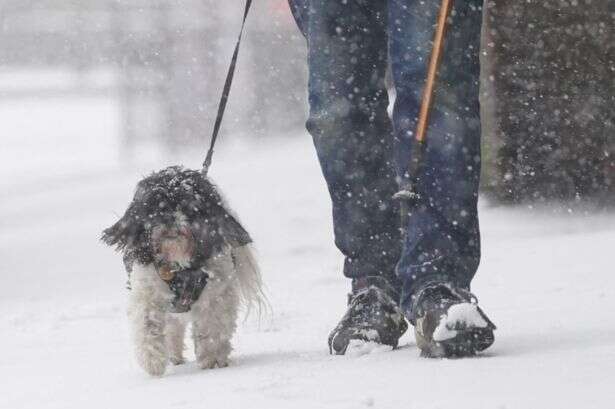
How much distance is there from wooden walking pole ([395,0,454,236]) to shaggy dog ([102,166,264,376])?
2.26 feet

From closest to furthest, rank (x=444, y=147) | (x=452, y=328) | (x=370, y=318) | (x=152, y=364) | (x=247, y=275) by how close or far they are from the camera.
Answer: (x=452, y=328), (x=444, y=147), (x=370, y=318), (x=152, y=364), (x=247, y=275)

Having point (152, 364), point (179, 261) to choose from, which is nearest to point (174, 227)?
point (179, 261)

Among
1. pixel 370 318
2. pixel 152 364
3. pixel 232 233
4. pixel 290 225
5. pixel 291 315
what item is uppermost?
pixel 290 225

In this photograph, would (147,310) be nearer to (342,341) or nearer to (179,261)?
(179,261)

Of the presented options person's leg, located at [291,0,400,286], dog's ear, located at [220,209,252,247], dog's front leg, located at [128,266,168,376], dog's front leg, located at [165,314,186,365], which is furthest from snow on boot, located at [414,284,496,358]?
dog's front leg, located at [165,314,186,365]

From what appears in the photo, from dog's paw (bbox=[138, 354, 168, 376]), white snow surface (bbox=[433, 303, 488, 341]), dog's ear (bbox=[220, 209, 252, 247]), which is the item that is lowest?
dog's paw (bbox=[138, 354, 168, 376])

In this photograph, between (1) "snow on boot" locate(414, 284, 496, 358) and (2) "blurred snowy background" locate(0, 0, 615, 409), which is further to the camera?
(1) "snow on boot" locate(414, 284, 496, 358)

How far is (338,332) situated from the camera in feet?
11.1

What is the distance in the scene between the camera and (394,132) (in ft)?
11.3

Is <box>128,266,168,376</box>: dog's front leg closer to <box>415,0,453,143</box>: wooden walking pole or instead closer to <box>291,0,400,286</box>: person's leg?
<box>291,0,400,286</box>: person's leg

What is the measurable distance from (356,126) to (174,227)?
0.66 m

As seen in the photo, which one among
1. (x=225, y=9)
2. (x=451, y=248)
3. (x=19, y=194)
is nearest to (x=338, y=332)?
(x=451, y=248)

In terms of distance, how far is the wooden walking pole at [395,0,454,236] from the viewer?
10.3ft

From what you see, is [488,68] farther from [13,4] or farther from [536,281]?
[13,4]
